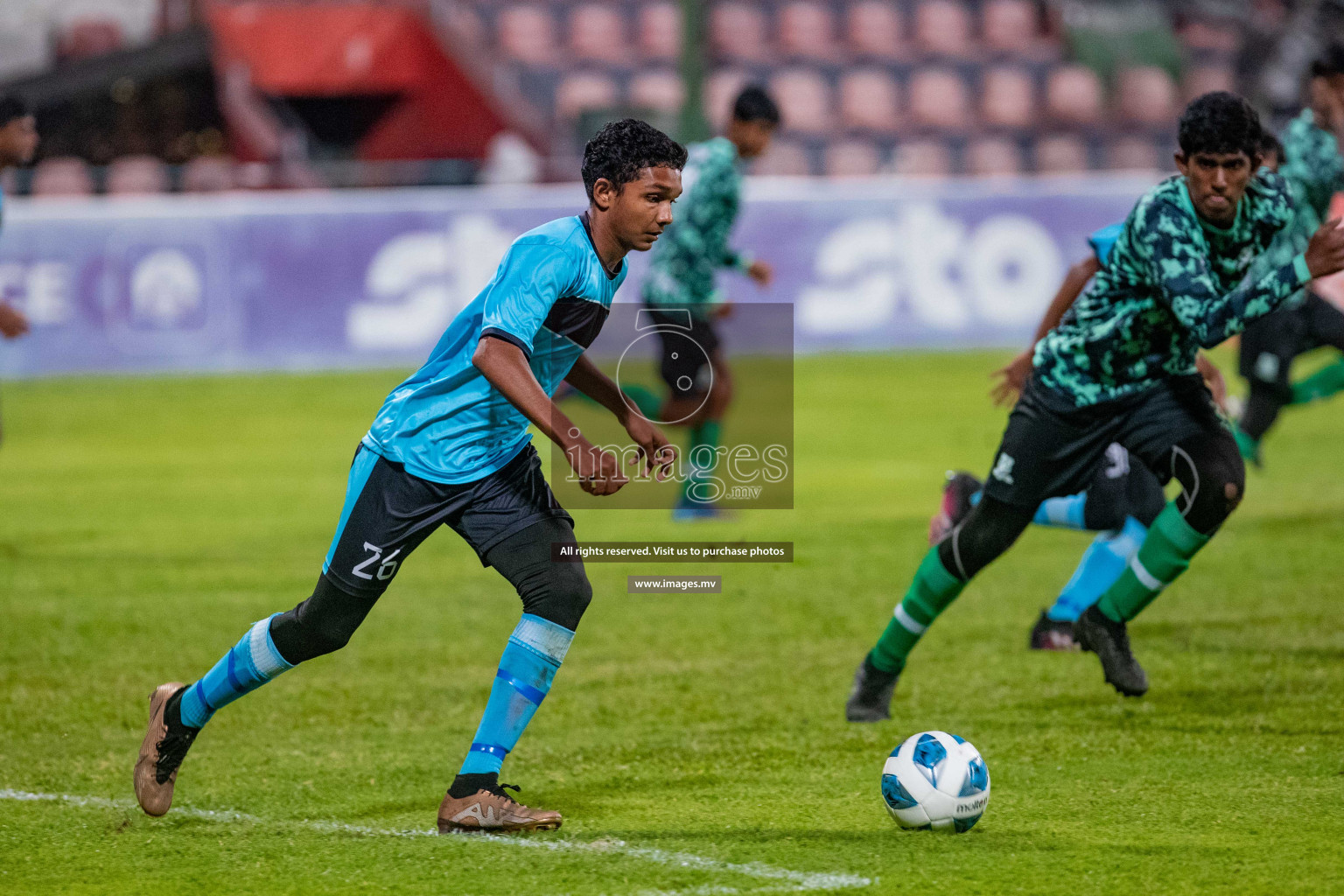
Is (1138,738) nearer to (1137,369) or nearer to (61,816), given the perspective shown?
(1137,369)

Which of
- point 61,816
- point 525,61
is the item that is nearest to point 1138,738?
point 61,816

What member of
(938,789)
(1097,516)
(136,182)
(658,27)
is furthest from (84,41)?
(938,789)

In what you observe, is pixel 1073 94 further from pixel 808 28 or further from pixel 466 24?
pixel 466 24

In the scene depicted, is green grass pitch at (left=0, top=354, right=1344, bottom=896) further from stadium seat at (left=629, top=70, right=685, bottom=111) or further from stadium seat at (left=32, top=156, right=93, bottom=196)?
stadium seat at (left=629, top=70, right=685, bottom=111)

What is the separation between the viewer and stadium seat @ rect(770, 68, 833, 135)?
78.0 feet

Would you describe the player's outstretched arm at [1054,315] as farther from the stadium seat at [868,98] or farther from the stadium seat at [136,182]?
the stadium seat at [868,98]

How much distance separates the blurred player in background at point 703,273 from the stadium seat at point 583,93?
1313 cm

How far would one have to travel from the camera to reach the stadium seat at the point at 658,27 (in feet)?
82.4

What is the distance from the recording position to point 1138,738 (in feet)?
18.9

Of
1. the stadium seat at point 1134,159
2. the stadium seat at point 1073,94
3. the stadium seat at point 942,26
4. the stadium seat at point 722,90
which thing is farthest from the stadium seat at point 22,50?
the stadium seat at point 1134,159

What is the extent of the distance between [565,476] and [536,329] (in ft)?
5.00

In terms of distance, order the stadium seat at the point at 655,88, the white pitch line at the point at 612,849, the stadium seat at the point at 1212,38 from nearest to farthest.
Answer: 1. the white pitch line at the point at 612,849
2. the stadium seat at the point at 655,88
3. the stadium seat at the point at 1212,38

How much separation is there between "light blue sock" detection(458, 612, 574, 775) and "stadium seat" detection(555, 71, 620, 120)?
1900 centimetres

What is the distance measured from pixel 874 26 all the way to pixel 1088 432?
821 inches
